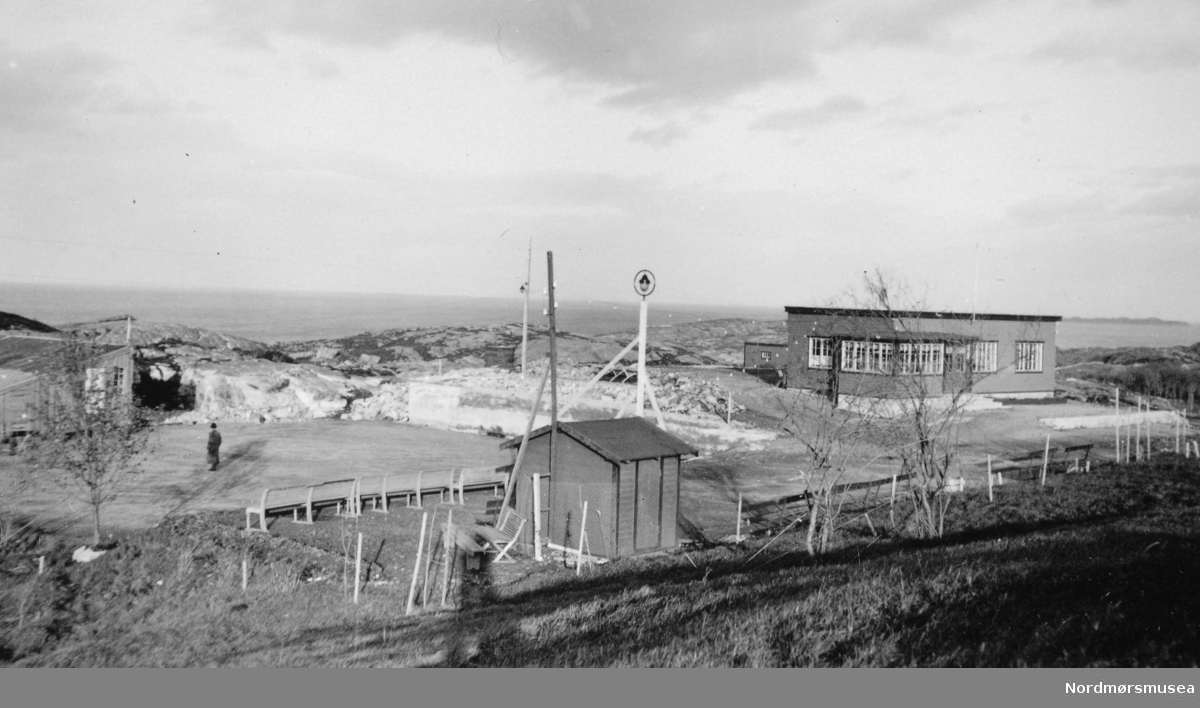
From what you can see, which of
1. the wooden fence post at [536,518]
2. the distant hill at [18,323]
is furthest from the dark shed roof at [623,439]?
the distant hill at [18,323]

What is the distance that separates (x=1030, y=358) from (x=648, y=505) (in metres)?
28.9

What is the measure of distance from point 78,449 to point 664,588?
38.2 ft

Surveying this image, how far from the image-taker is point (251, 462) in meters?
24.7

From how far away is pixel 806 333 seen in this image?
36219 mm

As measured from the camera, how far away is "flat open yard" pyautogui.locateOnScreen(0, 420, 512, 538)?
60.0 feet

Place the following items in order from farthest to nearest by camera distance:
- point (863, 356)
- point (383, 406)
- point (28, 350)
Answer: point (383, 406)
point (863, 356)
point (28, 350)

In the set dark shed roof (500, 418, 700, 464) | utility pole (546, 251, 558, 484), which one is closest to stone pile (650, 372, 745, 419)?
utility pole (546, 251, 558, 484)

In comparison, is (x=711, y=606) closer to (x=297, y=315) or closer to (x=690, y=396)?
(x=690, y=396)

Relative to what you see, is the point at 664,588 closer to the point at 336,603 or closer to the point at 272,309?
the point at 336,603

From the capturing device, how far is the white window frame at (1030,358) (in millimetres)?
36638

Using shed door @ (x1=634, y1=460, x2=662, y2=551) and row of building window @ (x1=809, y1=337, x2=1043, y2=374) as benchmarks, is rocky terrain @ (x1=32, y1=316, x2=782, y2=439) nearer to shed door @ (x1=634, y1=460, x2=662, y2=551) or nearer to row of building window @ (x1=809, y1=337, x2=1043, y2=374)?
row of building window @ (x1=809, y1=337, x2=1043, y2=374)

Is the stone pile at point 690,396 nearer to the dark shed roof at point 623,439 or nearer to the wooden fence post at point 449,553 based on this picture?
the dark shed roof at point 623,439

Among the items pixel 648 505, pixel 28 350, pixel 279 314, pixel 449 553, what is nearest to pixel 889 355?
pixel 648 505

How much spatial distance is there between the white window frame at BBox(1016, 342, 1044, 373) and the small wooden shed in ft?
89.0
